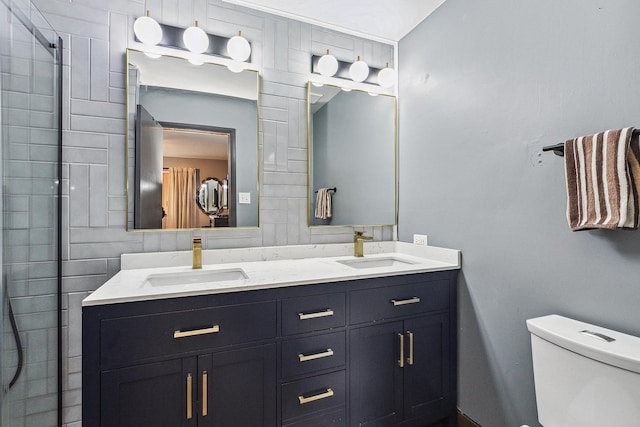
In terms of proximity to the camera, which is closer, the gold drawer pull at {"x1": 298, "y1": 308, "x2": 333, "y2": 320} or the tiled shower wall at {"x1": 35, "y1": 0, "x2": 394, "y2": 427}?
the gold drawer pull at {"x1": 298, "y1": 308, "x2": 333, "y2": 320}

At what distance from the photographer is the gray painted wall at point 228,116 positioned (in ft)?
5.57

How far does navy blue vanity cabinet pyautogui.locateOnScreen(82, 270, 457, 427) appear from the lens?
1.15m

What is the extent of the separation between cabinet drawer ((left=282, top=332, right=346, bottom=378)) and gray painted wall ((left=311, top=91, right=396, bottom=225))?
817 mm

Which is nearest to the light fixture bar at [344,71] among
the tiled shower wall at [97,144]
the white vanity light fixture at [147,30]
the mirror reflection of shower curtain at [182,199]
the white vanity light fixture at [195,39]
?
the tiled shower wall at [97,144]

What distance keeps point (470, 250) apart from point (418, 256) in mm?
409

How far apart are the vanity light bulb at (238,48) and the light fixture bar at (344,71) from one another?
0.44 meters

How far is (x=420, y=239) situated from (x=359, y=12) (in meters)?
1.48

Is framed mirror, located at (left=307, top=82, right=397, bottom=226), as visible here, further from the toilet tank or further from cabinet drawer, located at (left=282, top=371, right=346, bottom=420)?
the toilet tank

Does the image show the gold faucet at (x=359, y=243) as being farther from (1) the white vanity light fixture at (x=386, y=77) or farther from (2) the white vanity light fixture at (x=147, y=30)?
(2) the white vanity light fixture at (x=147, y=30)

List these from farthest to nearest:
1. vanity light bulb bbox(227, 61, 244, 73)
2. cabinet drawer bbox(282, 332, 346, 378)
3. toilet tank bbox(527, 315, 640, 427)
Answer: vanity light bulb bbox(227, 61, 244, 73) → cabinet drawer bbox(282, 332, 346, 378) → toilet tank bbox(527, 315, 640, 427)

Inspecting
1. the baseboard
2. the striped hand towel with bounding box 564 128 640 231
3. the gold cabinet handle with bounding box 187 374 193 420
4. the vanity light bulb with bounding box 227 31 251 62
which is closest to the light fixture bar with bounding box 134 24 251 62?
the vanity light bulb with bounding box 227 31 251 62

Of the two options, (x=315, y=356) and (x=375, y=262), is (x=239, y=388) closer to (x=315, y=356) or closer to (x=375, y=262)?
(x=315, y=356)

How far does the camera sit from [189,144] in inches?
69.1

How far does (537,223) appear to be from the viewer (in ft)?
4.45
